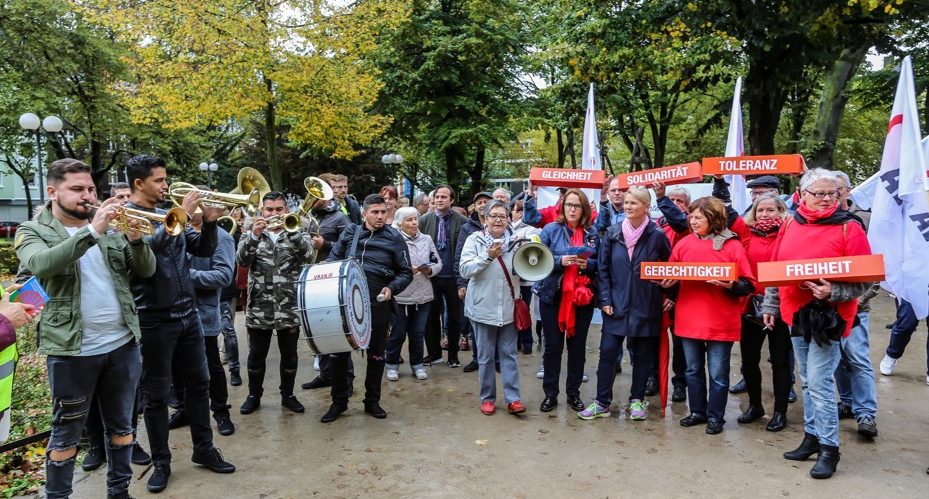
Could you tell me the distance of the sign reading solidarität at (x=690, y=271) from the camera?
16.7ft

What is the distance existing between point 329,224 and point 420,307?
1429 mm

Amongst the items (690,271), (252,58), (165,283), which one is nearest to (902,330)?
(690,271)

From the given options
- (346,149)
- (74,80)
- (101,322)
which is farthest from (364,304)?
(74,80)

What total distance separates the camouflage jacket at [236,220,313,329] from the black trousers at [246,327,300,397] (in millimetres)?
112

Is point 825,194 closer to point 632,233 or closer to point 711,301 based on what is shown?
point 711,301

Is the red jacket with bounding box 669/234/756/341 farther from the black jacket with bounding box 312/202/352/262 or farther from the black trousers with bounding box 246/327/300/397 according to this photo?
the black jacket with bounding box 312/202/352/262

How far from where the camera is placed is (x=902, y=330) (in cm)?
686

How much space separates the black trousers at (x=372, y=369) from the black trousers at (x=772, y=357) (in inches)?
130

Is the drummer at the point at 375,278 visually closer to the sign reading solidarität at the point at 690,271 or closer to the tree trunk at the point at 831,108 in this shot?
the sign reading solidarität at the point at 690,271

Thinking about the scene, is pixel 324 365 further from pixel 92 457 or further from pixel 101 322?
pixel 101 322

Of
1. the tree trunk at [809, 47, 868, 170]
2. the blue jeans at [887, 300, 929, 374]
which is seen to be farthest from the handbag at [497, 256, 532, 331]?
the tree trunk at [809, 47, 868, 170]

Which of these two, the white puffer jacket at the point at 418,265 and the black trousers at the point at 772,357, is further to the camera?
the white puffer jacket at the point at 418,265

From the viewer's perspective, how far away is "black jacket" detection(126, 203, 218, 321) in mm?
4250

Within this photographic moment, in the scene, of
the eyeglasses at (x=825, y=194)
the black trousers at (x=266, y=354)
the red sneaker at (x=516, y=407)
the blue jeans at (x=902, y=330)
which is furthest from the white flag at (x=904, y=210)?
the black trousers at (x=266, y=354)
